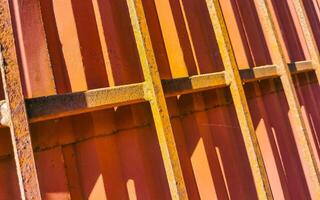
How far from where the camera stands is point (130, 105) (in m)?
1.16

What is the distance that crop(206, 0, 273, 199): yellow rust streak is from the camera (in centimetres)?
126

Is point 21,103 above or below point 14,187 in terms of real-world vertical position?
above

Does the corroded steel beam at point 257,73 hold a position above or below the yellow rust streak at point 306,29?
below

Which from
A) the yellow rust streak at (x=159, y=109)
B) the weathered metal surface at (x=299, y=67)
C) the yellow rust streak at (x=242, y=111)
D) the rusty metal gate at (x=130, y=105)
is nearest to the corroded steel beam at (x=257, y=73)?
the rusty metal gate at (x=130, y=105)

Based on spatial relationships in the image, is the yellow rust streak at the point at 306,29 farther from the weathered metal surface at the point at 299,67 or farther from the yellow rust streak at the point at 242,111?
the yellow rust streak at the point at 242,111

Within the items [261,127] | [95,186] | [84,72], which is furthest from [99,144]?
[261,127]

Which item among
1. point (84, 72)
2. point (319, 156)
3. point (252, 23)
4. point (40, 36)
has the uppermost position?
point (252, 23)

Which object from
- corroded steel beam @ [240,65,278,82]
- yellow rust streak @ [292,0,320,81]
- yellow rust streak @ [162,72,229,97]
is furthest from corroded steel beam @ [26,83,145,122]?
yellow rust streak @ [292,0,320,81]

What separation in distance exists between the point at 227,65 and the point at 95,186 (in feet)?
2.30

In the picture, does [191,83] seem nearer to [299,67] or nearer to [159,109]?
[159,109]

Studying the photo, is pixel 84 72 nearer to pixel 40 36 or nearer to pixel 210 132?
pixel 40 36

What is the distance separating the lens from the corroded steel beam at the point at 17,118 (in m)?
0.75

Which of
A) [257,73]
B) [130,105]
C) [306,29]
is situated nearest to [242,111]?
[257,73]

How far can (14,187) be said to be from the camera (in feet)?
2.90
